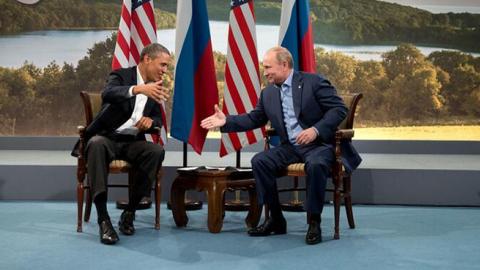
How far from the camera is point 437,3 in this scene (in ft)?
25.7

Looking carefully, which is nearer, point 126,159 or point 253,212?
point 126,159

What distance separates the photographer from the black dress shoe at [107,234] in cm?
413

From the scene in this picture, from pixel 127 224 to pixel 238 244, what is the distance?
0.73m

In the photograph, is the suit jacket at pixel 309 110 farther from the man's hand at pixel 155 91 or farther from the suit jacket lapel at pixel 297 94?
the man's hand at pixel 155 91

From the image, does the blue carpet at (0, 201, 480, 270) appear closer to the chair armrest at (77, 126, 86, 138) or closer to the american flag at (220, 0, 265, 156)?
the chair armrest at (77, 126, 86, 138)

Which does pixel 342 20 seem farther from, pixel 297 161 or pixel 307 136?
pixel 307 136

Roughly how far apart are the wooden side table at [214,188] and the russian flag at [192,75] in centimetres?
62

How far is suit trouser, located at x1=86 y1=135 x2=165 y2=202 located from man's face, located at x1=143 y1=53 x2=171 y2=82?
43cm

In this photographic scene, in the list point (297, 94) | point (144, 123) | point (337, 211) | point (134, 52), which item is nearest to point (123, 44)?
point (134, 52)

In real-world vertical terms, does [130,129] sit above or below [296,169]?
above

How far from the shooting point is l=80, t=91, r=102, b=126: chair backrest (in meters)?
4.84

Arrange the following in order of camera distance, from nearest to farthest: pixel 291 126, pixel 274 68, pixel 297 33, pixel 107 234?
pixel 107 234
pixel 274 68
pixel 291 126
pixel 297 33

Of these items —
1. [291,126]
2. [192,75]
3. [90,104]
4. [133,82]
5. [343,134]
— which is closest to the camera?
[343,134]

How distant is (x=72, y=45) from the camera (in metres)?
7.72
